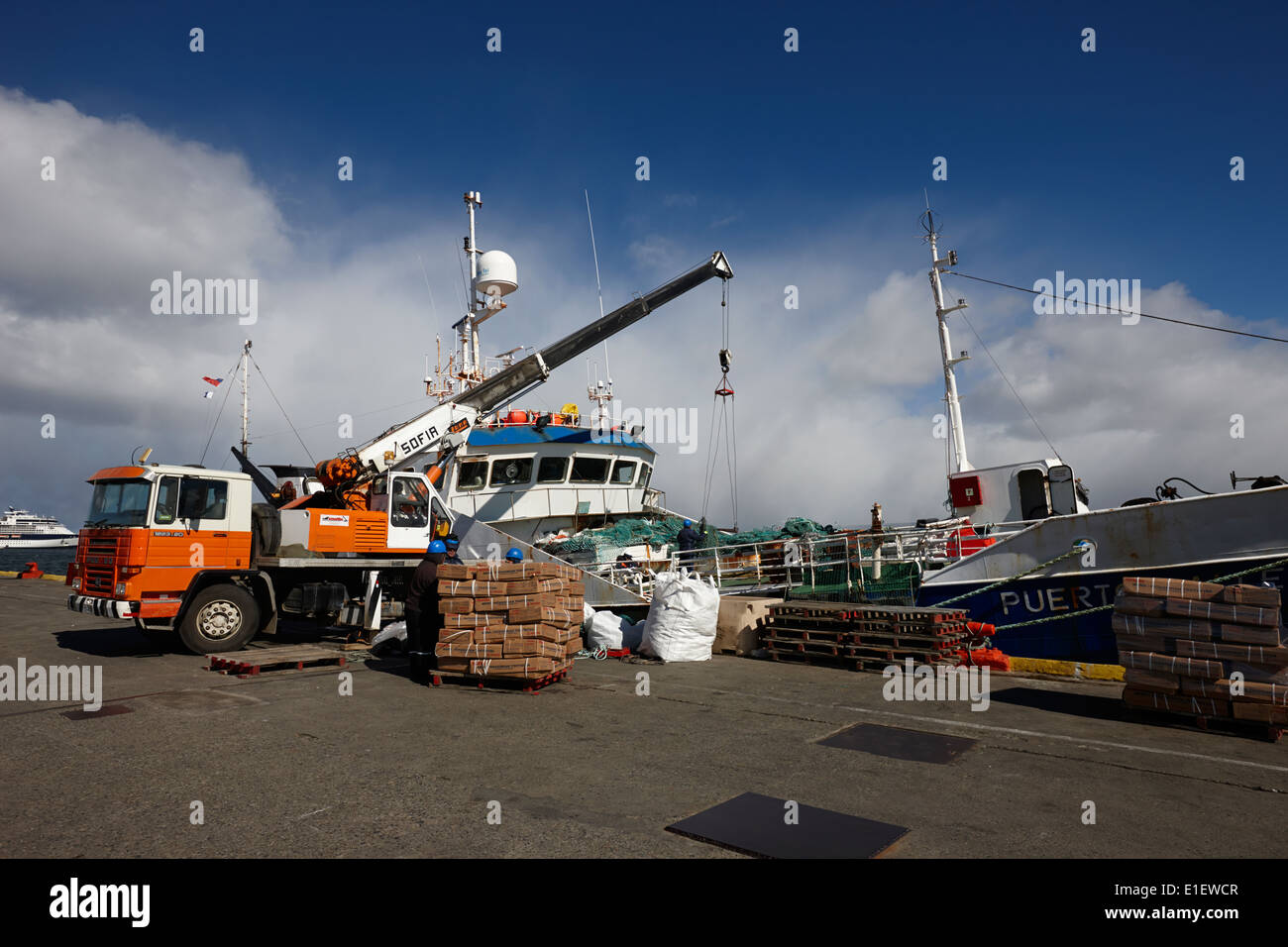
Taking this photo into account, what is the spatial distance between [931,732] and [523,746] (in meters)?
3.75

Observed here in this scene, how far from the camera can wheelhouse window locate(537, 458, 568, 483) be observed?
17.7 metres

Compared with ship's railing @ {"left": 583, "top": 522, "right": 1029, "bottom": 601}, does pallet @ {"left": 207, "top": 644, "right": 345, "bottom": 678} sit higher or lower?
lower

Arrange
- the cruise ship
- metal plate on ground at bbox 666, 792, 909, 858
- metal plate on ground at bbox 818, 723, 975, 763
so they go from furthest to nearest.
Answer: the cruise ship < metal plate on ground at bbox 818, 723, 975, 763 < metal plate on ground at bbox 666, 792, 909, 858

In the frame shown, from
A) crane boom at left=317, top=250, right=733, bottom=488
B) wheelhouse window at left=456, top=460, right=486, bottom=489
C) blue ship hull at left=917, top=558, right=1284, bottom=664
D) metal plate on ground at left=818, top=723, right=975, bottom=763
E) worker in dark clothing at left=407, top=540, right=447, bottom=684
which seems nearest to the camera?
metal plate on ground at left=818, top=723, right=975, bottom=763

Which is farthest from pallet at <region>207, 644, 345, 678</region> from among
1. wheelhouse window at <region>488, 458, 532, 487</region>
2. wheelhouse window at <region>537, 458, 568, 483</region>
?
wheelhouse window at <region>537, 458, 568, 483</region>

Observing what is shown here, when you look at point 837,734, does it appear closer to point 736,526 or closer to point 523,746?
point 523,746

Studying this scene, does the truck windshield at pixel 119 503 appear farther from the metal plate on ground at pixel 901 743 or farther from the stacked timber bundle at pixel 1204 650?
the stacked timber bundle at pixel 1204 650

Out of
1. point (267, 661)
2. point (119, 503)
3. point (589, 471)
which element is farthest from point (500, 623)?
point (589, 471)

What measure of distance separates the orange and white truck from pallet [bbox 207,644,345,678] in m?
1.12

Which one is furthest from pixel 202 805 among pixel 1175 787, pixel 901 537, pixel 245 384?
pixel 245 384

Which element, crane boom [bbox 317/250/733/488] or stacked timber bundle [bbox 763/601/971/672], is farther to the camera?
crane boom [bbox 317/250/733/488]

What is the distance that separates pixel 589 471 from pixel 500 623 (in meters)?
9.99

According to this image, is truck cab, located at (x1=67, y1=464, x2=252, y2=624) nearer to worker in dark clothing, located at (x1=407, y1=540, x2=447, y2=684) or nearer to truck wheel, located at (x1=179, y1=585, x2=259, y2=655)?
truck wheel, located at (x1=179, y1=585, x2=259, y2=655)
